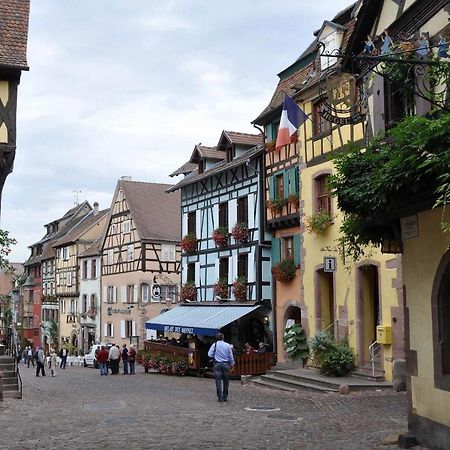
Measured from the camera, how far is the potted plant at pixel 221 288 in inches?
1186

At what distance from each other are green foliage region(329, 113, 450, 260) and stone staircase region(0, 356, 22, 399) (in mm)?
11113

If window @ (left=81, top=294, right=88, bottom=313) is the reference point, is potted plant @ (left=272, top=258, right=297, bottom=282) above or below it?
above

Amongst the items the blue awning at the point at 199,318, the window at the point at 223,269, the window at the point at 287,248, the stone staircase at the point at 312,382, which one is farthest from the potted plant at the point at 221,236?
the stone staircase at the point at 312,382

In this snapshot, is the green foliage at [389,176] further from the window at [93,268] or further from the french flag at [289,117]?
the window at [93,268]

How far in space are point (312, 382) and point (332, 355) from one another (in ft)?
3.72

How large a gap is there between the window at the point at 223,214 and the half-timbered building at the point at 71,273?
2673cm

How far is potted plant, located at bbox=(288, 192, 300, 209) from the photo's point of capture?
25.0m

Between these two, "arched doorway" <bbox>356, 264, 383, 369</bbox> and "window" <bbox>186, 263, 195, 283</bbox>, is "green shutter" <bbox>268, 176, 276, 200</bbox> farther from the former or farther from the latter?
"window" <bbox>186, 263, 195, 283</bbox>

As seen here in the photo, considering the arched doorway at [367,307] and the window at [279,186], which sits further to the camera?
the window at [279,186]

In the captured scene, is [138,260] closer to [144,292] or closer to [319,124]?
[144,292]

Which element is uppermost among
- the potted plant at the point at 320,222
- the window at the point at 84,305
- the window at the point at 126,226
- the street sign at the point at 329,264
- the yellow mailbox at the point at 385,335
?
the window at the point at 126,226

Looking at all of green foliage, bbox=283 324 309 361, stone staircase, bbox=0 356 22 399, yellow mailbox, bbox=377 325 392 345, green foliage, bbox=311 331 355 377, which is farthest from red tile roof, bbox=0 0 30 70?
green foliage, bbox=283 324 309 361

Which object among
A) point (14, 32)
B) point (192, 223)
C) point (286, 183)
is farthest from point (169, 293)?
point (14, 32)

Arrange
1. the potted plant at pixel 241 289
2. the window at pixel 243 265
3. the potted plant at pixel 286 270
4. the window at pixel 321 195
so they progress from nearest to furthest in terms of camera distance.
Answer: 1. the window at pixel 321 195
2. the potted plant at pixel 286 270
3. the potted plant at pixel 241 289
4. the window at pixel 243 265
